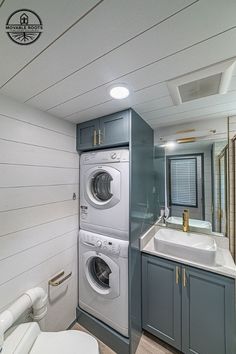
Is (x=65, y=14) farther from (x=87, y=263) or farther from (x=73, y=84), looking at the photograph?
(x=87, y=263)

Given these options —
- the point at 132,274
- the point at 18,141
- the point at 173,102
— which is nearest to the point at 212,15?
the point at 173,102

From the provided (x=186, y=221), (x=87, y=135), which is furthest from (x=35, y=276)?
(x=186, y=221)

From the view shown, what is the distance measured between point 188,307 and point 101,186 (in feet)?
4.37

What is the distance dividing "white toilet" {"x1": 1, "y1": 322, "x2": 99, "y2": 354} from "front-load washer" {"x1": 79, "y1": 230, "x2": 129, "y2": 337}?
391 mm

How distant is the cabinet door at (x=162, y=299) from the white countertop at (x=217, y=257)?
0.06m

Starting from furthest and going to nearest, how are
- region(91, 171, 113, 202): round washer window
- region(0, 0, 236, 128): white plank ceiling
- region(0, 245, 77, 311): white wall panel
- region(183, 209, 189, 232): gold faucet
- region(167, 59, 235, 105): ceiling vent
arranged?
region(183, 209, 189, 232): gold faucet
region(91, 171, 113, 202): round washer window
region(0, 245, 77, 311): white wall panel
region(167, 59, 235, 105): ceiling vent
region(0, 0, 236, 128): white plank ceiling

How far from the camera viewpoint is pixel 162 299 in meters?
1.51

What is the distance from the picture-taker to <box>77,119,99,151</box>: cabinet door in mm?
1645

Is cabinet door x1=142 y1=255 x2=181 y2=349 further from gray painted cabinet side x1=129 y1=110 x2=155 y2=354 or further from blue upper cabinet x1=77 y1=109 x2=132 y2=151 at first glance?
blue upper cabinet x1=77 y1=109 x2=132 y2=151

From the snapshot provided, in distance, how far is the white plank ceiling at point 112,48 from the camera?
586 millimetres

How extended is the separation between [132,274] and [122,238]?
334mm

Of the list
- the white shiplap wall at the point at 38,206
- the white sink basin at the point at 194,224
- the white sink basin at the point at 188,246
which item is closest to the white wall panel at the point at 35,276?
the white shiplap wall at the point at 38,206

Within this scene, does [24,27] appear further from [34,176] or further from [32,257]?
[32,257]

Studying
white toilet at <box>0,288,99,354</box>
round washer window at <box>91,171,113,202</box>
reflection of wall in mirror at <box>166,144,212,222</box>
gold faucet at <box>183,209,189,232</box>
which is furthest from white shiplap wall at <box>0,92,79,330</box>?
reflection of wall in mirror at <box>166,144,212,222</box>
